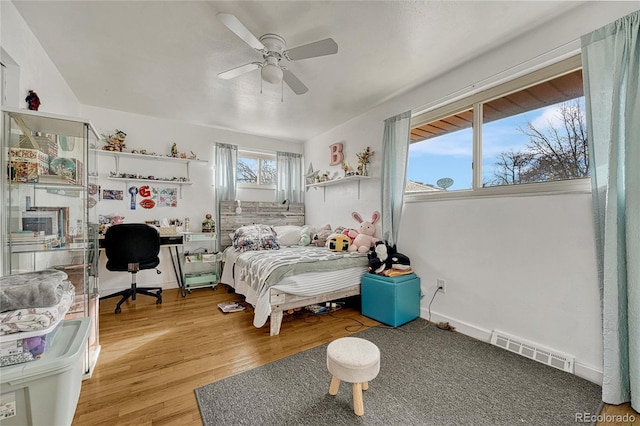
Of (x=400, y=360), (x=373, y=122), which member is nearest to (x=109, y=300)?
(x=400, y=360)

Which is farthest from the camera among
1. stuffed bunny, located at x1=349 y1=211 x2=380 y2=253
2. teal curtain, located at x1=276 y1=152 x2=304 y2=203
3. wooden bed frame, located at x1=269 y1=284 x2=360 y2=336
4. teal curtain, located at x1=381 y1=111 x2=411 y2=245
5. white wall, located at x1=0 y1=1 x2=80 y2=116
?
teal curtain, located at x1=276 y1=152 x2=304 y2=203

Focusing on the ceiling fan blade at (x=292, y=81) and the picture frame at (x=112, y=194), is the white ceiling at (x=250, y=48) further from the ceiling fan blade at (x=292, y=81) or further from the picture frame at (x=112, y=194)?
the picture frame at (x=112, y=194)

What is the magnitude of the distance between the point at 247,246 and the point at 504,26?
3341 mm

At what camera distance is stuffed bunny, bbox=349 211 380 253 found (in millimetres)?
3193

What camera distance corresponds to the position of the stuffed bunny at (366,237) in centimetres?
319

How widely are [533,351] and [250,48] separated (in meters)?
3.33

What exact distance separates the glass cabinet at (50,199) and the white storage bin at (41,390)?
89 cm

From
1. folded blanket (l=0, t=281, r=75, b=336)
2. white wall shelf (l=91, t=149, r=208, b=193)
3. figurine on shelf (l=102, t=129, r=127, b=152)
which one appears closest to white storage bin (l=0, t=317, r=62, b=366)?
folded blanket (l=0, t=281, r=75, b=336)

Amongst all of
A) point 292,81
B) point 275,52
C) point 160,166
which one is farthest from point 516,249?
point 160,166

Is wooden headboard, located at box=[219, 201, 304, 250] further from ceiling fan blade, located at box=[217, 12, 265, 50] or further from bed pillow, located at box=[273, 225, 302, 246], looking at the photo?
ceiling fan blade, located at box=[217, 12, 265, 50]

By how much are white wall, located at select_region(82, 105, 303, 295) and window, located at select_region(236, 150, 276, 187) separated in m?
0.22

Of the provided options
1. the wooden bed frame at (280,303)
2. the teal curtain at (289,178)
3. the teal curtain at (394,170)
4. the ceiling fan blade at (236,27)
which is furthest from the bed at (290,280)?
the ceiling fan blade at (236,27)

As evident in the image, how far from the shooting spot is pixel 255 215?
4.41 meters

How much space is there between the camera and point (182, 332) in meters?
2.42
